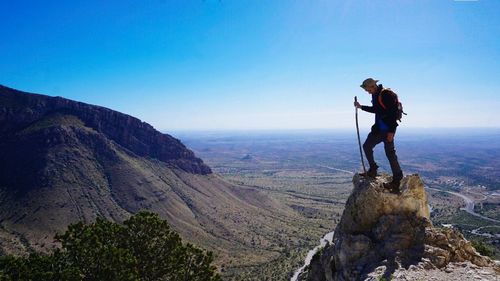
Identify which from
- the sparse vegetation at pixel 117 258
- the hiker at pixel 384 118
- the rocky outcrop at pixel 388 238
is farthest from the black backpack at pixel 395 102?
the sparse vegetation at pixel 117 258

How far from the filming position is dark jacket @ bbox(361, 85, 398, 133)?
12.7 m

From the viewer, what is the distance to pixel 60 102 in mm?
139375

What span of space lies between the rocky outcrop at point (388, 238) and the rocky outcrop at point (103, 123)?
132802mm

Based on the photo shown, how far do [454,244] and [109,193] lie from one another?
392 ft

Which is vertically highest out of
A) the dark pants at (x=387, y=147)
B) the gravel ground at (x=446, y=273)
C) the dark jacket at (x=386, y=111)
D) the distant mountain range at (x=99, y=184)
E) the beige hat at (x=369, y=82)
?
the beige hat at (x=369, y=82)

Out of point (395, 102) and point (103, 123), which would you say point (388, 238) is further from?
point (103, 123)

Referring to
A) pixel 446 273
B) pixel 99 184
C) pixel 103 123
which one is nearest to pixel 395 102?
pixel 446 273

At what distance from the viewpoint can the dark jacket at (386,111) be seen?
1266 centimetres

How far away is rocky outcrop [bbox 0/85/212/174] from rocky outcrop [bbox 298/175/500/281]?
133 m

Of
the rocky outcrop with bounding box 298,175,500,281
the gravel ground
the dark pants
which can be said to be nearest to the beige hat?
the dark pants

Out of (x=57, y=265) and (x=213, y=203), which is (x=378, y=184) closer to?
(x=57, y=265)

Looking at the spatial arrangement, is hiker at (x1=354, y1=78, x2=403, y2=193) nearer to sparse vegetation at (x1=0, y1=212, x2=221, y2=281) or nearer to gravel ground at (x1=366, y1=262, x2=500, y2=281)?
gravel ground at (x1=366, y1=262, x2=500, y2=281)

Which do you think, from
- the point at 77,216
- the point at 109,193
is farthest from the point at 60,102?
the point at 77,216

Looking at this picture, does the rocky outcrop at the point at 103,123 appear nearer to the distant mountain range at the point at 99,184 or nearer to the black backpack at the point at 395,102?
the distant mountain range at the point at 99,184
